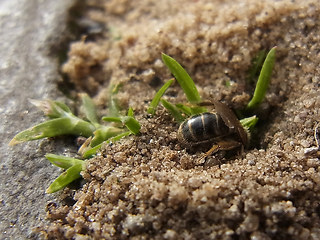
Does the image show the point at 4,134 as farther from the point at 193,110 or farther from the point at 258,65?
the point at 258,65

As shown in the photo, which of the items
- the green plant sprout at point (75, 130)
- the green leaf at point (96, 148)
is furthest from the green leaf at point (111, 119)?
the green leaf at point (96, 148)

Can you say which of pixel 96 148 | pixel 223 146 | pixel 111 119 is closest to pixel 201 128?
pixel 223 146

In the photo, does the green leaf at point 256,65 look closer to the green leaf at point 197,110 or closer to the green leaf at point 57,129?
the green leaf at point 197,110

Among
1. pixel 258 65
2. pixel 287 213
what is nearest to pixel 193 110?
pixel 258 65

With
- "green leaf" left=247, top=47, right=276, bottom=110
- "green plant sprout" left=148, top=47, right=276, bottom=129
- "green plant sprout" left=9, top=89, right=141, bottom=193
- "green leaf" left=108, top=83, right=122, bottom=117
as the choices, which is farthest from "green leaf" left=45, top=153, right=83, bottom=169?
"green leaf" left=247, top=47, right=276, bottom=110

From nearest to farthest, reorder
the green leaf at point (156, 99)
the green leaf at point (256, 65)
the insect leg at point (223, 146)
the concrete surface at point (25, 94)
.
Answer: the concrete surface at point (25, 94), the insect leg at point (223, 146), the green leaf at point (156, 99), the green leaf at point (256, 65)
